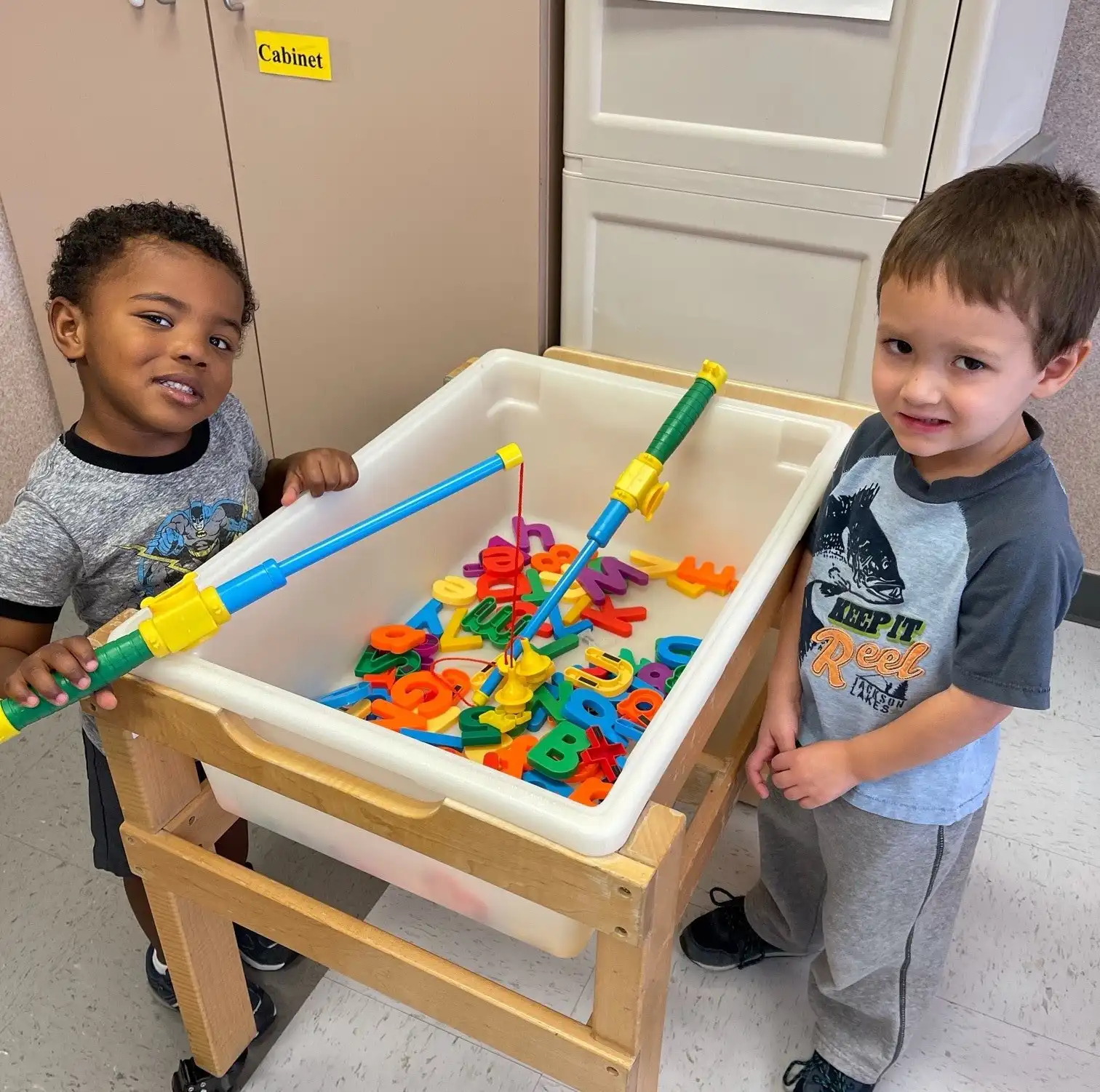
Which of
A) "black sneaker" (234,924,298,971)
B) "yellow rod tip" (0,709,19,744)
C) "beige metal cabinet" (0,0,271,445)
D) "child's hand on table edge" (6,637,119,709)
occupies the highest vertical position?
"beige metal cabinet" (0,0,271,445)

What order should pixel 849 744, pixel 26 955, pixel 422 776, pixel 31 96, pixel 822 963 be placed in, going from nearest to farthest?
pixel 422 776 → pixel 849 744 → pixel 822 963 → pixel 26 955 → pixel 31 96

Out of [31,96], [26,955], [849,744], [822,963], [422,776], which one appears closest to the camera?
[422,776]

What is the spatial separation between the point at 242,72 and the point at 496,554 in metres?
0.64

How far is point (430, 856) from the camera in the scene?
67 cm

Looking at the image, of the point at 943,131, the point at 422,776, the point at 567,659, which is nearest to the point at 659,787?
the point at 422,776

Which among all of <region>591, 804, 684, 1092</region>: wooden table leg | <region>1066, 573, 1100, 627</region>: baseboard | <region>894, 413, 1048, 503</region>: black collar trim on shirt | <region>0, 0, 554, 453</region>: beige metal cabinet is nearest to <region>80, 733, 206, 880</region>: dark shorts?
<region>591, 804, 684, 1092</region>: wooden table leg

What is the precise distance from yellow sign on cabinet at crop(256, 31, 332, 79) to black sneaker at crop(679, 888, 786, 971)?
1055mm

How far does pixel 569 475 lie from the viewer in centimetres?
119

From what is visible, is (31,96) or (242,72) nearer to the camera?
(242,72)

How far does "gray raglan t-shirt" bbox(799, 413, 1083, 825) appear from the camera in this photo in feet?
2.29

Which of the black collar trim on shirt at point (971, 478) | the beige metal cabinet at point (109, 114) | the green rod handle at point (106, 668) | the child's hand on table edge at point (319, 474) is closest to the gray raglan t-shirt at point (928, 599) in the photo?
the black collar trim on shirt at point (971, 478)

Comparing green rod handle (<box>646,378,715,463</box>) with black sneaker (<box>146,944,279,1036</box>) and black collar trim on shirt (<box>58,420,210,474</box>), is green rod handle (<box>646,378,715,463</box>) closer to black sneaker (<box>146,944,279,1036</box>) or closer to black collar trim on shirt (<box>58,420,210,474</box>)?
black collar trim on shirt (<box>58,420,210,474</box>)

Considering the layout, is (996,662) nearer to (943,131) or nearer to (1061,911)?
(943,131)

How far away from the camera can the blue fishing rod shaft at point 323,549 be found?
69 centimetres
